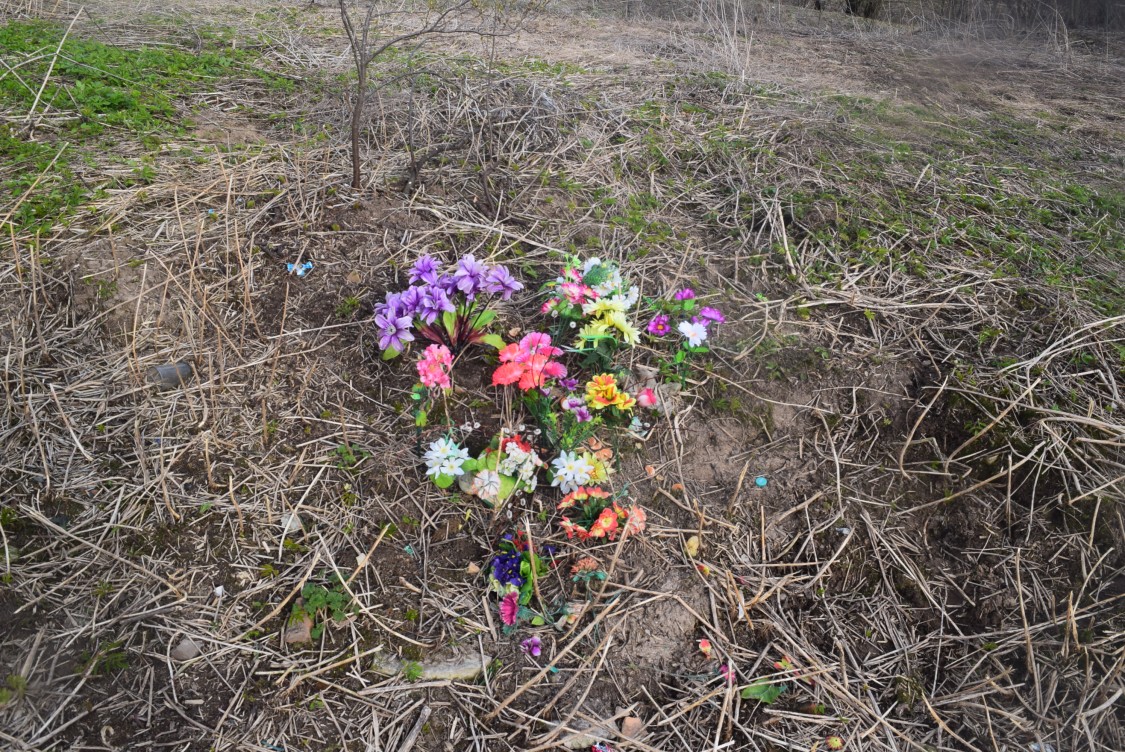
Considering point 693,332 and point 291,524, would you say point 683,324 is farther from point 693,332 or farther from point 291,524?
point 291,524

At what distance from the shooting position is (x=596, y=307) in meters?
2.24

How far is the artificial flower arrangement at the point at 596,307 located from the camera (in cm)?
223

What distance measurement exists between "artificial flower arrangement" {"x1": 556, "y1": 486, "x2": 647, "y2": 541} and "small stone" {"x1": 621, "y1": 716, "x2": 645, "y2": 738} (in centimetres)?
49

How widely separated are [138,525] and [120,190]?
4.61 ft

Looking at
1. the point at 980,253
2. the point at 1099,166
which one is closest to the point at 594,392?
the point at 980,253

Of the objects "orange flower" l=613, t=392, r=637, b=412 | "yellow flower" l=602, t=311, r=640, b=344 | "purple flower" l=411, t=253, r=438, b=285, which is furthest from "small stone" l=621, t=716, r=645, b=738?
"purple flower" l=411, t=253, r=438, b=285

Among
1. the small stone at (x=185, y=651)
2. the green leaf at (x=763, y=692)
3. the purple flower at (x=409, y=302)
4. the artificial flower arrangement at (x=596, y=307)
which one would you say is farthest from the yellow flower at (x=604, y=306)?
the small stone at (x=185, y=651)

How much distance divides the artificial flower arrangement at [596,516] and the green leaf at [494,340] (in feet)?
1.84

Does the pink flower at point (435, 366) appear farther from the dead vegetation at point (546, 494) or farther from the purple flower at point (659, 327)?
the purple flower at point (659, 327)

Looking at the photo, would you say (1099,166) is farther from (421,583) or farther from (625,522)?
(421,583)

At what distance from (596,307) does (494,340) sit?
1.18 ft

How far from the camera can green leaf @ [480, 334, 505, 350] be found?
225 cm

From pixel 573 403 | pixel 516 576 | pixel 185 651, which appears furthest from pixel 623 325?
pixel 185 651

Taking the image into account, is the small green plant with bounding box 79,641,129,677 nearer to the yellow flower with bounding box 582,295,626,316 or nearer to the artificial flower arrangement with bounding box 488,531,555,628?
the artificial flower arrangement with bounding box 488,531,555,628
